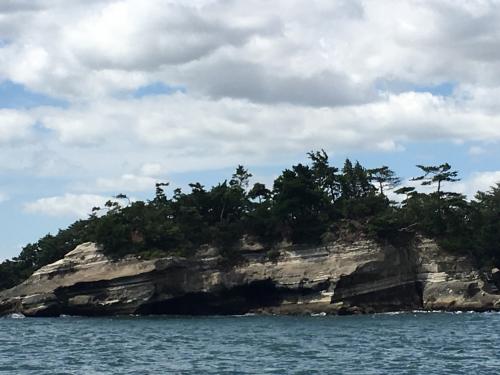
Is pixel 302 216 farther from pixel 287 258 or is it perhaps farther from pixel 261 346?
pixel 261 346

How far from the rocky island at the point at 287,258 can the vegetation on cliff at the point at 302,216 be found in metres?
0.12

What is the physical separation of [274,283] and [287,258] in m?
2.79

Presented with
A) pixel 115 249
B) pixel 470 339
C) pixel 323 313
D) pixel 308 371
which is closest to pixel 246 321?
pixel 323 313

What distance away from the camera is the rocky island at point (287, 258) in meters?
71.8

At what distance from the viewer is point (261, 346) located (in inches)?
1693

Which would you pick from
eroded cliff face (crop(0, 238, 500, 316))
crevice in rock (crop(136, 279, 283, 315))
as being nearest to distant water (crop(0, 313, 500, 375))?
eroded cliff face (crop(0, 238, 500, 316))

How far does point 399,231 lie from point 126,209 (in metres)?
26.9

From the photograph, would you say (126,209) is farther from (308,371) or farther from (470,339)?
(308,371)

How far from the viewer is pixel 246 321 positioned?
63.4m

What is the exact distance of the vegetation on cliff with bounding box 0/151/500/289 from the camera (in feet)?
246

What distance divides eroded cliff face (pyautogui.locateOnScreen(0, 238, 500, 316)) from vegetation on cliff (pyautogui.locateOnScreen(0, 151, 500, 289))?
1.78 metres

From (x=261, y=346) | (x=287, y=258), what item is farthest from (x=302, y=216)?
(x=261, y=346)

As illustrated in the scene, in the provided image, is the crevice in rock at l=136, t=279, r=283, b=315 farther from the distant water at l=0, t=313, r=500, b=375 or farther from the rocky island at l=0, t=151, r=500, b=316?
the distant water at l=0, t=313, r=500, b=375

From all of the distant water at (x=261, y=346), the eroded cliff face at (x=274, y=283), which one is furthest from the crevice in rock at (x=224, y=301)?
the distant water at (x=261, y=346)
